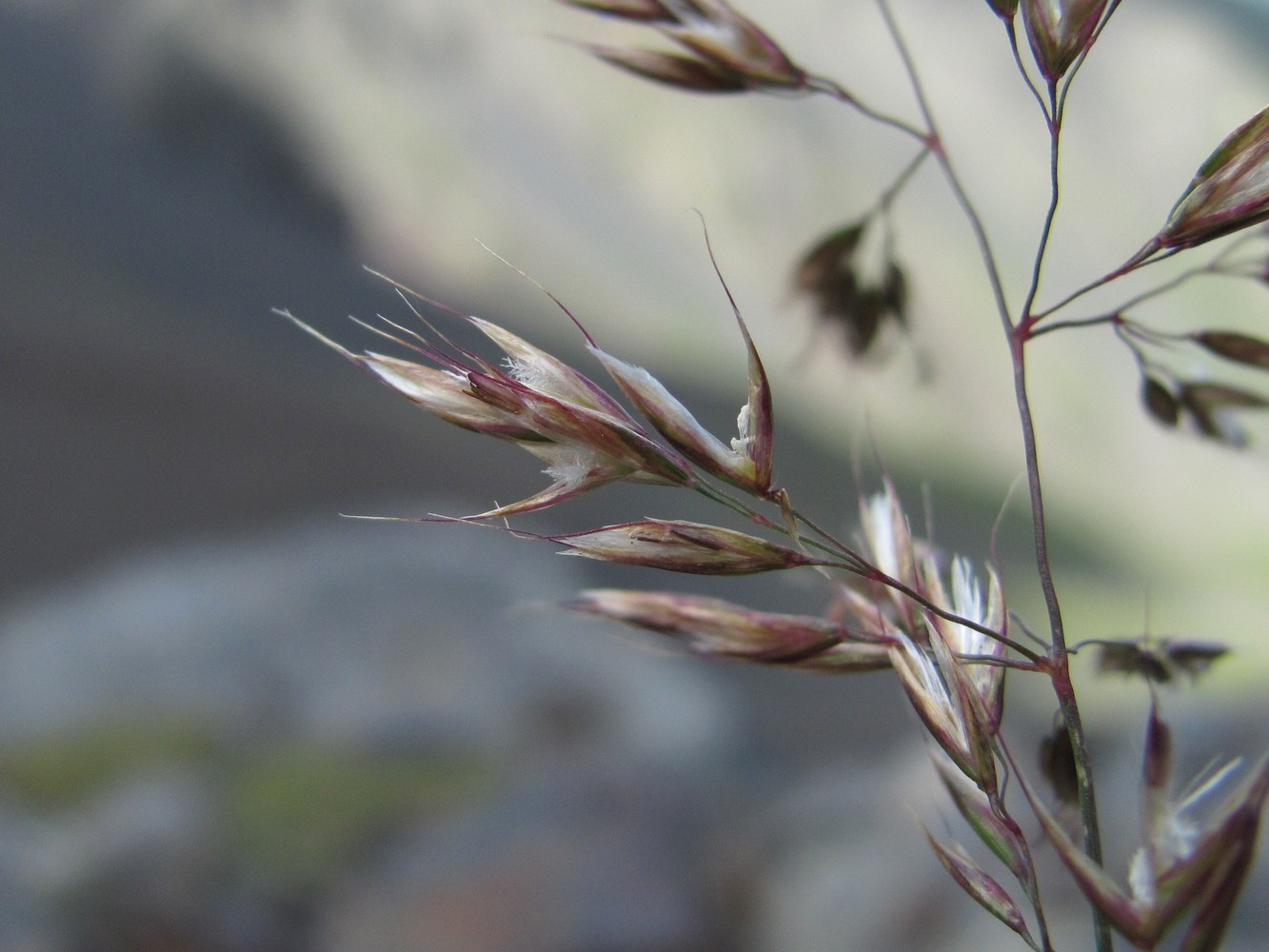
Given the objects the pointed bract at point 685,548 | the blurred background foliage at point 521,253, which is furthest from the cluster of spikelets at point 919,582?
the blurred background foliage at point 521,253

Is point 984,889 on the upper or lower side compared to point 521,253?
upper

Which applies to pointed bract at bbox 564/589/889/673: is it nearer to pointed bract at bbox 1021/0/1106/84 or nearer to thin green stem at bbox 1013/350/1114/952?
thin green stem at bbox 1013/350/1114/952

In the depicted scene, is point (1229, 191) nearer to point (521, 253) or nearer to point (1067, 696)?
point (1067, 696)

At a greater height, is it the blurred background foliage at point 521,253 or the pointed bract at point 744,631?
the pointed bract at point 744,631

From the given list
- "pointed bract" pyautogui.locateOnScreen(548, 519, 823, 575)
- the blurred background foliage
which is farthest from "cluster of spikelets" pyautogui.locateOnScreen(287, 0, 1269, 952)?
the blurred background foliage

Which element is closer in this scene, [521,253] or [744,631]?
[744,631]

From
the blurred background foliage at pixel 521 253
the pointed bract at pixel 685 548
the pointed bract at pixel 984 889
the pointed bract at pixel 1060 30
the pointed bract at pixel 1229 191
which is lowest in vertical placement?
the blurred background foliage at pixel 521 253

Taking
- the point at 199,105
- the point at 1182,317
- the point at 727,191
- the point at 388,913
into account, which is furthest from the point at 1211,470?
the point at 199,105

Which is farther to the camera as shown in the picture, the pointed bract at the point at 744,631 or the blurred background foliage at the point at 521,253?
the blurred background foliage at the point at 521,253

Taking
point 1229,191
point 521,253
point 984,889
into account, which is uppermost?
point 1229,191

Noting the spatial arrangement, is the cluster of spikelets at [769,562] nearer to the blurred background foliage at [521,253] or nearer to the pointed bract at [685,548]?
the pointed bract at [685,548]

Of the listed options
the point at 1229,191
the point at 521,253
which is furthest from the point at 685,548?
the point at 521,253
